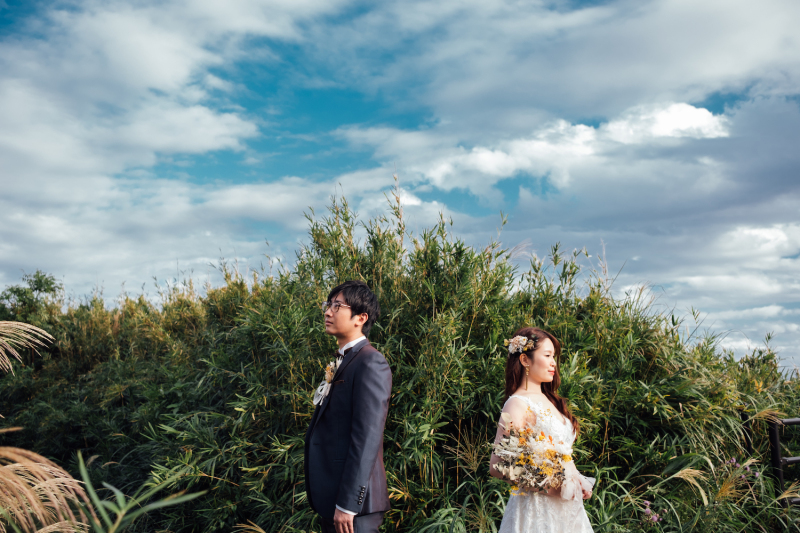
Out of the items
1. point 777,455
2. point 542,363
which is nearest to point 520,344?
point 542,363

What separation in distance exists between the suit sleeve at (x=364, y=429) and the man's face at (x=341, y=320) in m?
0.26

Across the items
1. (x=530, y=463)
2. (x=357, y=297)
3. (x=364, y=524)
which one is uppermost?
(x=357, y=297)

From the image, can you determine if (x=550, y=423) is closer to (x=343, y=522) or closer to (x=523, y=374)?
(x=523, y=374)

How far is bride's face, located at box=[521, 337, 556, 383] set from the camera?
10.1 ft

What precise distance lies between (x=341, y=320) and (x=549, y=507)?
148 cm

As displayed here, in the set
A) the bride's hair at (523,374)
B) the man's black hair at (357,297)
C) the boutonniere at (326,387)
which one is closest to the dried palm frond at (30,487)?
the boutonniere at (326,387)

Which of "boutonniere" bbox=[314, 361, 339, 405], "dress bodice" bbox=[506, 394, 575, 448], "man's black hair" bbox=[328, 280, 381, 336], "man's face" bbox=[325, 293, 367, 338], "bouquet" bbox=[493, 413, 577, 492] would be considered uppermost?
"man's black hair" bbox=[328, 280, 381, 336]

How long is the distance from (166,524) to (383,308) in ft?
9.24

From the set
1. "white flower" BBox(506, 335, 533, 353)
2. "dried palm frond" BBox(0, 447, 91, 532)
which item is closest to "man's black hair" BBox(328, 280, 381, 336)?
"white flower" BBox(506, 335, 533, 353)

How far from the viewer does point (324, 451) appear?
277 centimetres

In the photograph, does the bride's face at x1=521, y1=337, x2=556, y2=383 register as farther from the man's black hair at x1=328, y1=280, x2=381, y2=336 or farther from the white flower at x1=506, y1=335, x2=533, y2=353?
the man's black hair at x1=328, y1=280, x2=381, y2=336

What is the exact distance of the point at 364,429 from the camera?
2.59m

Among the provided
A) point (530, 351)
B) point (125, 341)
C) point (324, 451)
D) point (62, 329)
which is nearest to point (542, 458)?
point (530, 351)

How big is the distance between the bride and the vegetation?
81 cm
